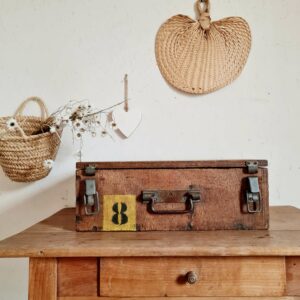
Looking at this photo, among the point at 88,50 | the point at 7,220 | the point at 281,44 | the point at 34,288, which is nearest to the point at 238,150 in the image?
the point at 281,44

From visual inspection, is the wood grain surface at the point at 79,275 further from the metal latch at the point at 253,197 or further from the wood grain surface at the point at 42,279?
the metal latch at the point at 253,197

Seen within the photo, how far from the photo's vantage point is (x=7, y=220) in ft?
4.22

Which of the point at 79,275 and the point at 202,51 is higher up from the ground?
the point at 202,51

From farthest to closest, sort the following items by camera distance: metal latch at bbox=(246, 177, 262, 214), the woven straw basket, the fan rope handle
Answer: the fan rope handle, the woven straw basket, metal latch at bbox=(246, 177, 262, 214)

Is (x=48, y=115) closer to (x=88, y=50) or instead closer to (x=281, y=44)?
(x=88, y=50)

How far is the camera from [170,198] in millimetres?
805

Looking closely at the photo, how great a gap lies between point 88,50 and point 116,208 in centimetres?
79

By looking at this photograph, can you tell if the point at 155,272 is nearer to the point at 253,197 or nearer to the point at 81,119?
the point at 253,197

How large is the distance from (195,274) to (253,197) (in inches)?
10.5

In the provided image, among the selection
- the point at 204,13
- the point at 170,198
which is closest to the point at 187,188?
the point at 170,198

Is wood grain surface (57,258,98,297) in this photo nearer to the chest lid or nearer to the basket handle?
the chest lid

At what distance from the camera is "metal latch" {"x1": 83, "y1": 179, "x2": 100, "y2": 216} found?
79cm

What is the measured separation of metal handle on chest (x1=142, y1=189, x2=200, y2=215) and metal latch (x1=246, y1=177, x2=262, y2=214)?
141 mm

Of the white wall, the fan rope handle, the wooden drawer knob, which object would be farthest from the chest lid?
the fan rope handle
